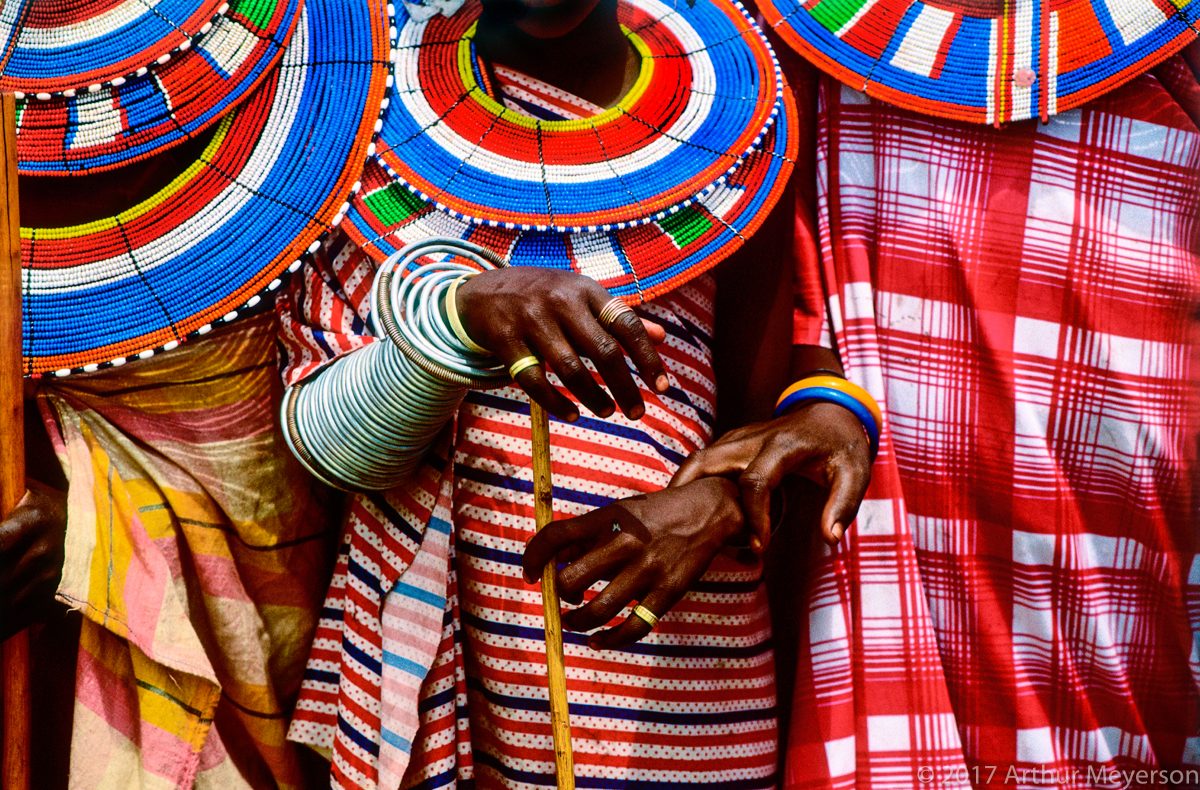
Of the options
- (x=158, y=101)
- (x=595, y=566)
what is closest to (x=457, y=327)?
(x=595, y=566)

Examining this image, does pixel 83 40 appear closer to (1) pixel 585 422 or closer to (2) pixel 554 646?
(1) pixel 585 422

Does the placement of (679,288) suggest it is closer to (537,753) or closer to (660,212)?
(660,212)

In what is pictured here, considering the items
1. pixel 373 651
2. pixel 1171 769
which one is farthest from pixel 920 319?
pixel 373 651

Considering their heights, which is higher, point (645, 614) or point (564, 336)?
point (564, 336)

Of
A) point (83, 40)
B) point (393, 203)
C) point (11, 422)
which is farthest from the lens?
point (393, 203)

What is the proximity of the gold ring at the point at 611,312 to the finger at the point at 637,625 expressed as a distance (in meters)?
0.36

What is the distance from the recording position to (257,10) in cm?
182

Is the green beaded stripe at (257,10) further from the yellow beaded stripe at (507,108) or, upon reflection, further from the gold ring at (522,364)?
the gold ring at (522,364)

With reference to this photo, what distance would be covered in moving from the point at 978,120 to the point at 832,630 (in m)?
0.83

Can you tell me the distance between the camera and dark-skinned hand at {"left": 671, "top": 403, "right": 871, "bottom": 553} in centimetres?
174

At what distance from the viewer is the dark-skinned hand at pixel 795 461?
174 centimetres

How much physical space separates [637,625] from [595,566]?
0.09 m

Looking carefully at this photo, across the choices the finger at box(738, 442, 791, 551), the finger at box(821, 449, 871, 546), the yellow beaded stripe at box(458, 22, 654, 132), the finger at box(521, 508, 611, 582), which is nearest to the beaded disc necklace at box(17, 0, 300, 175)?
the yellow beaded stripe at box(458, 22, 654, 132)

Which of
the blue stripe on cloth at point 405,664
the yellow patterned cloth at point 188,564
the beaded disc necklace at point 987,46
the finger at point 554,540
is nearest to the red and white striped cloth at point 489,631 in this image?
the blue stripe on cloth at point 405,664
